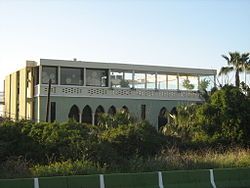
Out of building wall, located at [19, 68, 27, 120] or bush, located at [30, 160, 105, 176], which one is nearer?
bush, located at [30, 160, 105, 176]

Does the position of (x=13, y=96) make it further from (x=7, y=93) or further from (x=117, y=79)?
(x=117, y=79)

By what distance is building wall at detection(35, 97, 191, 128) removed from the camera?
4803cm

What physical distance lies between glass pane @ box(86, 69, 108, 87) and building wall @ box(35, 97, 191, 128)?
1.78 metres

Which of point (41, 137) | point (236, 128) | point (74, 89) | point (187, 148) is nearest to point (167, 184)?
point (41, 137)

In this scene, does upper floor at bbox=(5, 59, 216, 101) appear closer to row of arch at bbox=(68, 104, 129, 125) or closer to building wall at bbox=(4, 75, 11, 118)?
row of arch at bbox=(68, 104, 129, 125)

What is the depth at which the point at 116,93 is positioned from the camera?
2004 inches

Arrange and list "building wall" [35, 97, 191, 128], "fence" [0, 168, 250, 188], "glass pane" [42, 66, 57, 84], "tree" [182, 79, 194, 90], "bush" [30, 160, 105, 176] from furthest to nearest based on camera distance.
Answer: "tree" [182, 79, 194, 90] < "glass pane" [42, 66, 57, 84] < "building wall" [35, 97, 191, 128] < "bush" [30, 160, 105, 176] < "fence" [0, 168, 250, 188]

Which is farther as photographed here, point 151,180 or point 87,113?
point 87,113

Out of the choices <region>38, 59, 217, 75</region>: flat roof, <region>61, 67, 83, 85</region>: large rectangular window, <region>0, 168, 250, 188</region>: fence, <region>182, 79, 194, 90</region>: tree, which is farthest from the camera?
<region>182, 79, 194, 90</region>: tree

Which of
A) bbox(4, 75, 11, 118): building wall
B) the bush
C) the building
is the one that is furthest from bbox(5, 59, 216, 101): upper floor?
the bush

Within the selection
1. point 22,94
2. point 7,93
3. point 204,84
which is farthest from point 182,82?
point 7,93

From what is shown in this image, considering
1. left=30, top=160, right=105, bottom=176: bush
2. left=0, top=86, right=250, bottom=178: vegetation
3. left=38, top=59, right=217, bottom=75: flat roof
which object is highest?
left=38, top=59, right=217, bottom=75: flat roof

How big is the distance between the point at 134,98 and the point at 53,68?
8.83 meters

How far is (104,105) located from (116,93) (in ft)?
5.85
